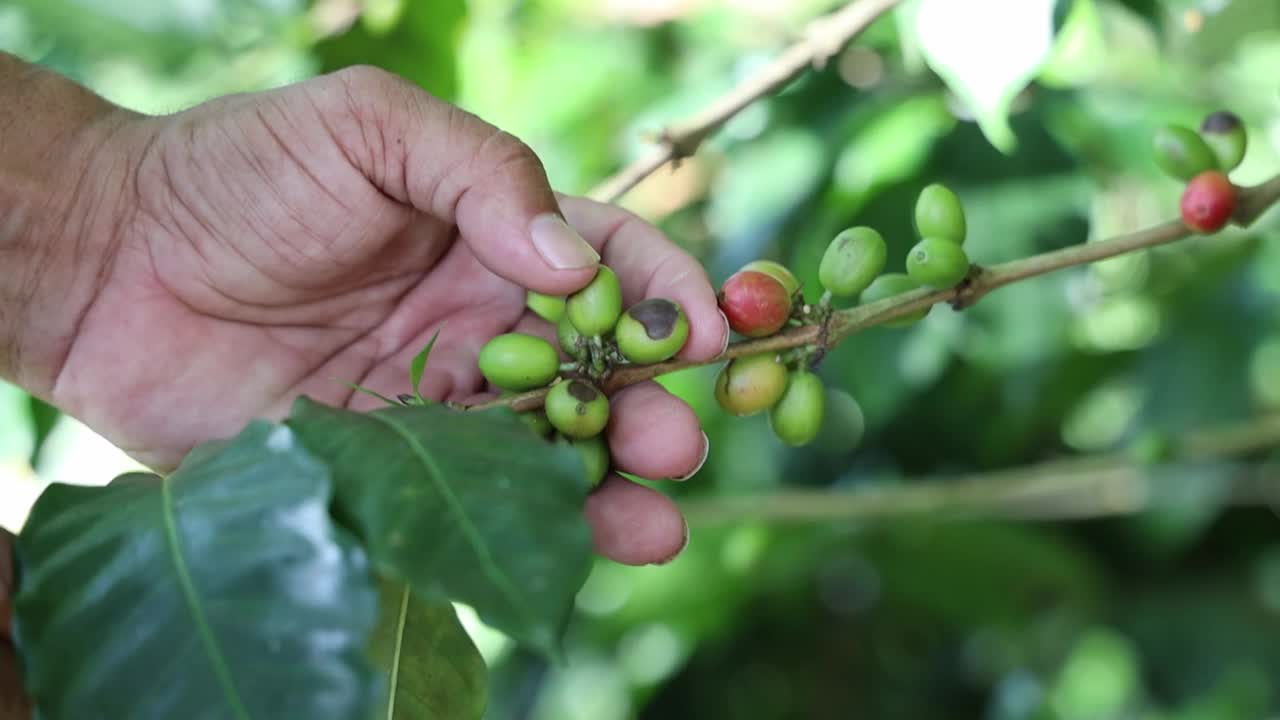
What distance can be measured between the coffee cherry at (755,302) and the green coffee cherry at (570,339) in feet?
0.56

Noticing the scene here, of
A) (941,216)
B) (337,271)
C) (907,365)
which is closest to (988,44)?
(941,216)

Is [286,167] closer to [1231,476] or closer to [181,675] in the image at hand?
[181,675]

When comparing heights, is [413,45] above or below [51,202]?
above

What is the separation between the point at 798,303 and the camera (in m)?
1.47

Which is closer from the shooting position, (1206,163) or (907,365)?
(1206,163)

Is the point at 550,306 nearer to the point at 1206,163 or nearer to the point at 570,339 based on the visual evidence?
the point at 570,339

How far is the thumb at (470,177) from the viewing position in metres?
1.40

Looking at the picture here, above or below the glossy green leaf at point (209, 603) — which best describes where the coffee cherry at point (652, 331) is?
above

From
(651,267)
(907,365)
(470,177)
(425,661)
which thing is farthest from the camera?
(907,365)

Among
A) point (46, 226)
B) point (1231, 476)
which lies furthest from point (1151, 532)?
point (46, 226)

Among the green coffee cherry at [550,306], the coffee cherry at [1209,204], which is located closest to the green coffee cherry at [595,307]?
the green coffee cherry at [550,306]

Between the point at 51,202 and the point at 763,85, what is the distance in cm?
99

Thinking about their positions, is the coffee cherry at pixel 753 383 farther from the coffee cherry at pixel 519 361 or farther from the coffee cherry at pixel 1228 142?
the coffee cherry at pixel 1228 142

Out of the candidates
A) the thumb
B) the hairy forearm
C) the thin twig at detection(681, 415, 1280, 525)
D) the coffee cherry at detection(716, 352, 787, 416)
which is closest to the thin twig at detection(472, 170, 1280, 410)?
the coffee cherry at detection(716, 352, 787, 416)
